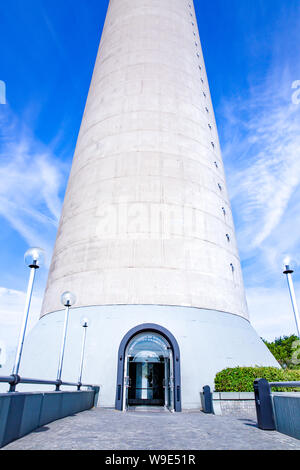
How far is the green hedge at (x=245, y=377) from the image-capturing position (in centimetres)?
1334

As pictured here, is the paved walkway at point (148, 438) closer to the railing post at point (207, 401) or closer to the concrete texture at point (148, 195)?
the railing post at point (207, 401)

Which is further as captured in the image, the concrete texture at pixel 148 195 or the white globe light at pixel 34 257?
the concrete texture at pixel 148 195

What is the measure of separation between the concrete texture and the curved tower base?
77 cm

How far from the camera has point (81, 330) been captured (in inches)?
645

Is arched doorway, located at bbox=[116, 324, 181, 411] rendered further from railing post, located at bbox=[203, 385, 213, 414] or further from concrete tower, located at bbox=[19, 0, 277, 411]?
railing post, located at bbox=[203, 385, 213, 414]

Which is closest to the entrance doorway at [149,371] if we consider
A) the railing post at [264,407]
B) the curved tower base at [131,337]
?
the curved tower base at [131,337]

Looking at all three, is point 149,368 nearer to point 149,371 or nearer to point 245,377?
point 149,371

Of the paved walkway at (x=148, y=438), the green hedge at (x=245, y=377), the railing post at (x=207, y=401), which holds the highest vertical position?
the green hedge at (x=245, y=377)

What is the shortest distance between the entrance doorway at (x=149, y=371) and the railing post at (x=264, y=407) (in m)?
6.80

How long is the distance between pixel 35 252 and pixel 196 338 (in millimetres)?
10583

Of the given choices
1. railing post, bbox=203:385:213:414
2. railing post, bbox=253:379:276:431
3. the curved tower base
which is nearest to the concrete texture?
the curved tower base
